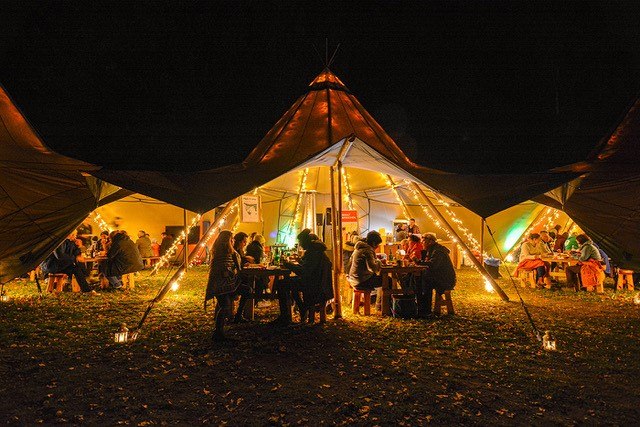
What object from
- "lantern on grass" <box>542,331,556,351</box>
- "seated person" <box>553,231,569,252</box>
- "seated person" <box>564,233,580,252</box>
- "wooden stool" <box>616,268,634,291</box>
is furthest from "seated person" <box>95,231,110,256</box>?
"seated person" <box>553,231,569,252</box>

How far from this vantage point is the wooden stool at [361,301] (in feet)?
26.1

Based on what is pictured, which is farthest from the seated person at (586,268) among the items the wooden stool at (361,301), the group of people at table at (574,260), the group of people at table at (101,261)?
the group of people at table at (101,261)

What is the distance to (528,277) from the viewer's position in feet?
40.8

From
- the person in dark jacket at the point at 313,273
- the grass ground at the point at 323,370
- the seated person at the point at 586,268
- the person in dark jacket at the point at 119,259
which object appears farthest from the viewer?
the person in dark jacket at the point at 119,259

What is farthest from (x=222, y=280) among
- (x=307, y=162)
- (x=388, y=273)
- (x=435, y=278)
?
(x=435, y=278)

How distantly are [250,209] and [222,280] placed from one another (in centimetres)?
601

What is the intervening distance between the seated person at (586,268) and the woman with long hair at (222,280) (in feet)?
28.9

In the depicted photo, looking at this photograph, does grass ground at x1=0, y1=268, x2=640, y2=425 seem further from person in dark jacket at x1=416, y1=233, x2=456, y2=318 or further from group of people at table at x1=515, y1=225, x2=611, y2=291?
group of people at table at x1=515, y1=225, x2=611, y2=291

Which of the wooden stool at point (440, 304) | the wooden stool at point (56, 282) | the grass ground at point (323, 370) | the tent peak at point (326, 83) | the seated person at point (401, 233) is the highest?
the tent peak at point (326, 83)

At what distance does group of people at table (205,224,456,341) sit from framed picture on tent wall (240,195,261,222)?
3.24 m

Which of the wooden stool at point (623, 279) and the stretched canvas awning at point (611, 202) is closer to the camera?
the stretched canvas awning at point (611, 202)

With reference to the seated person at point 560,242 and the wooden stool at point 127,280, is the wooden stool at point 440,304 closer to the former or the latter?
the wooden stool at point 127,280

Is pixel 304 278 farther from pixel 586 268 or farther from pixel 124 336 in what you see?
pixel 586 268

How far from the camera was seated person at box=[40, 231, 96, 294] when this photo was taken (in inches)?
403
